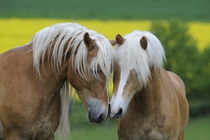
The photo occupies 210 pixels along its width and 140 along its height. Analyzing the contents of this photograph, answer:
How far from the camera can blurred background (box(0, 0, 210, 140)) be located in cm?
1331

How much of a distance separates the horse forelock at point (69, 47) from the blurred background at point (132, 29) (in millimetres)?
5277

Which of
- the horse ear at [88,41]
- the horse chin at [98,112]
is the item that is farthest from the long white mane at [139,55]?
the horse chin at [98,112]

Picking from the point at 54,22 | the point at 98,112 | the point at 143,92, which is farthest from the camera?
the point at 54,22

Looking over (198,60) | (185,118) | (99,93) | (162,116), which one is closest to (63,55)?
(99,93)

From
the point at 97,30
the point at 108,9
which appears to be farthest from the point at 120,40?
the point at 108,9

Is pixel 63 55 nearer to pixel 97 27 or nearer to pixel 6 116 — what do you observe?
pixel 6 116

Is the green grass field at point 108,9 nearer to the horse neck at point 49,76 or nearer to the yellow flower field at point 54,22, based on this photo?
the yellow flower field at point 54,22

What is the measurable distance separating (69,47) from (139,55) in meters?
0.82

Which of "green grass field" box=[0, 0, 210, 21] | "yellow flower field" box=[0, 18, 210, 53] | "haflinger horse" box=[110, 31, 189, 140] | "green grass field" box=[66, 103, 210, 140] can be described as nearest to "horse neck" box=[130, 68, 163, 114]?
"haflinger horse" box=[110, 31, 189, 140]

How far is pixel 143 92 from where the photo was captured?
491 centimetres

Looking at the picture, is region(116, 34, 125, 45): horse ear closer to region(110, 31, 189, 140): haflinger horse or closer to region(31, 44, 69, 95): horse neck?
region(110, 31, 189, 140): haflinger horse

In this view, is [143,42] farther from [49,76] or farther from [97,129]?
[97,129]

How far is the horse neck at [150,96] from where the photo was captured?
16.1 feet

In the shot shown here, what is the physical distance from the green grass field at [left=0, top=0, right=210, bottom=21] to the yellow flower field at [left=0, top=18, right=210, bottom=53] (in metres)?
1.07
